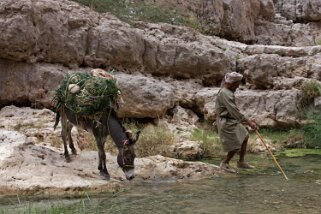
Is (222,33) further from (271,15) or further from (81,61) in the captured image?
(81,61)

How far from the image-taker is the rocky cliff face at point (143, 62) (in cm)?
1295

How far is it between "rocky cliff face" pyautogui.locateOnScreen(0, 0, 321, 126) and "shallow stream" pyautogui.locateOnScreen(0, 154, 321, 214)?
5.52 meters

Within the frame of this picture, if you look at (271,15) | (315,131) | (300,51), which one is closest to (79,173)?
(315,131)

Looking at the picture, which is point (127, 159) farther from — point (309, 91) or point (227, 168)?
point (309, 91)

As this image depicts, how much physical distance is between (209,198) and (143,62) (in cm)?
867

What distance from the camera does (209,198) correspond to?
22.7 feet

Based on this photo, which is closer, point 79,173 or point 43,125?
point 79,173

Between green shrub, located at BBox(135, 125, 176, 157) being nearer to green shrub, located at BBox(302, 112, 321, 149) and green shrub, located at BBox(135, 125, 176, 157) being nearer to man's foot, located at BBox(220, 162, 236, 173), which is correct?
A: man's foot, located at BBox(220, 162, 236, 173)

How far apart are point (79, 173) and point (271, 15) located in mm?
16799

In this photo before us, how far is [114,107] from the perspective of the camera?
337 inches

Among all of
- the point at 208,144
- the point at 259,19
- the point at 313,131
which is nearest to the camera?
the point at 208,144

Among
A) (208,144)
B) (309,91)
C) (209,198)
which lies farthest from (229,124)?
(309,91)

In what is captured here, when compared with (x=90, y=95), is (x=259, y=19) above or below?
above

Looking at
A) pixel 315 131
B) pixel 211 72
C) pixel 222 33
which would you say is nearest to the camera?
pixel 315 131
